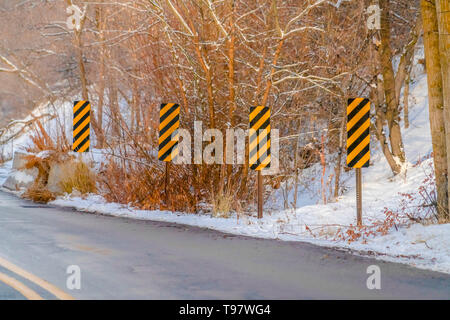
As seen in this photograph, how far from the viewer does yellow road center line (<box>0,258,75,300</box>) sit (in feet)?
20.8

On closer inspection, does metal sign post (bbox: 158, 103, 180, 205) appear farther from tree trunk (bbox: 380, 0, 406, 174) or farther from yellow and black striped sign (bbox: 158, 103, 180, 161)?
tree trunk (bbox: 380, 0, 406, 174)

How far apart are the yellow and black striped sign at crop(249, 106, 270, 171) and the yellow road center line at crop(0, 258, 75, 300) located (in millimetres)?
5538

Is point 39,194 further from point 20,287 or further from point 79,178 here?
point 20,287

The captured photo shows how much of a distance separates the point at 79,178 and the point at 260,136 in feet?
21.6

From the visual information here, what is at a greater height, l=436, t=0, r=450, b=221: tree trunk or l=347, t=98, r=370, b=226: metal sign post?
l=436, t=0, r=450, b=221: tree trunk

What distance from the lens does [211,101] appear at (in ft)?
46.2

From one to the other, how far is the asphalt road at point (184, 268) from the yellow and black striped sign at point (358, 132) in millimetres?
1976

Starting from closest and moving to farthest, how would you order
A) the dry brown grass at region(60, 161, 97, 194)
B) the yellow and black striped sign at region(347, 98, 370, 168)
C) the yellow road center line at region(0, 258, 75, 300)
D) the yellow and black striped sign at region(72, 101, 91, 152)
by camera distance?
the yellow road center line at region(0, 258, 75, 300) < the yellow and black striped sign at region(347, 98, 370, 168) < the yellow and black striped sign at region(72, 101, 91, 152) < the dry brown grass at region(60, 161, 97, 194)

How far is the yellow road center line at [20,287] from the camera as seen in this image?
636 cm

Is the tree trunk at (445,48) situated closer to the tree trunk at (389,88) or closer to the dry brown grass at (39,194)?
the tree trunk at (389,88)

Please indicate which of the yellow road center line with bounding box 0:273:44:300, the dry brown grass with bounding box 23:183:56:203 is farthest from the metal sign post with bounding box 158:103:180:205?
the yellow road center line with bounding box 0:273:44:300
